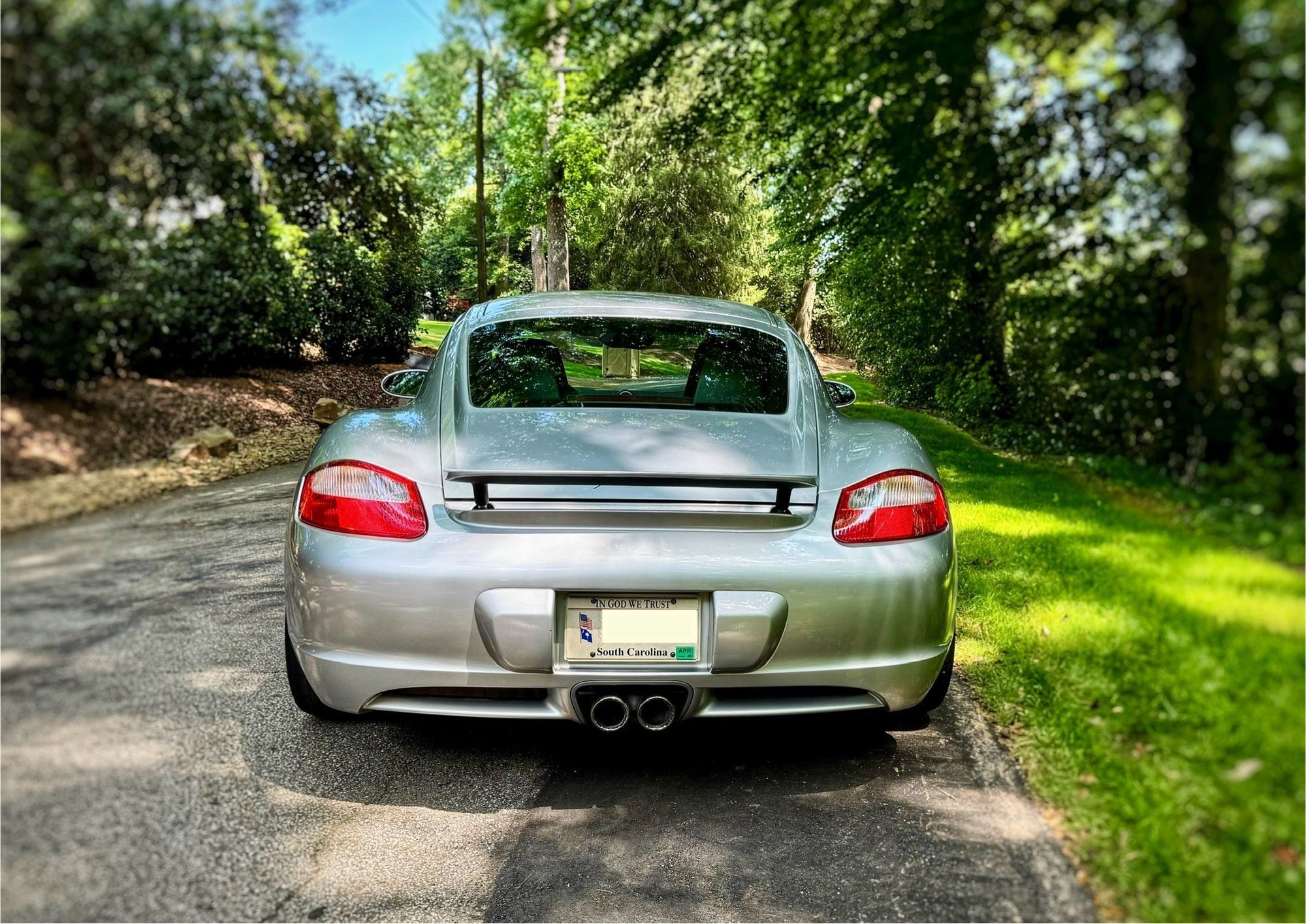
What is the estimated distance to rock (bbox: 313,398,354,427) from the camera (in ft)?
9.30

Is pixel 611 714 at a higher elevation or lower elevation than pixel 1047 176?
lower

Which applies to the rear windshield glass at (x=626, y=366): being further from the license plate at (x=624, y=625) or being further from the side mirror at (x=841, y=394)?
the license plate at (x=624, y=625)

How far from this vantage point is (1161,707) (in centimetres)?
234

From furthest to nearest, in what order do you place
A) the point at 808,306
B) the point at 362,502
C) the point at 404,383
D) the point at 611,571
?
the point at 808,306 → the point at 404,383 → the point at 362,502 → the point at 611,571

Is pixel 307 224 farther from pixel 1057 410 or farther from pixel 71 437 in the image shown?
pixel 1057 410

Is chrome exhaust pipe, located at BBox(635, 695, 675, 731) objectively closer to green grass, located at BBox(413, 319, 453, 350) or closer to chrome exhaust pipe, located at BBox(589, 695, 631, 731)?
chrome exhaust pipe, located at BBox(589, 695, 631, 731)

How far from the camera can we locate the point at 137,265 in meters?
2.03

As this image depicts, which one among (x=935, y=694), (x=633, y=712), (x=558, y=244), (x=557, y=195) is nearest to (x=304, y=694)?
(x=633, y=712)

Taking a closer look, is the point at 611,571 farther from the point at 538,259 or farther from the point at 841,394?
the point at 538,259

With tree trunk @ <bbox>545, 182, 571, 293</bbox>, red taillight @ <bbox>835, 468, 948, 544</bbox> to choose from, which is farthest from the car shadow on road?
tree trunk @ <bbox>545, 182, 571, 293</bbox>

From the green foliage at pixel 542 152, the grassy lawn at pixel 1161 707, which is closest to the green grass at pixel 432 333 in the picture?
the green foliage at pixel 542 152

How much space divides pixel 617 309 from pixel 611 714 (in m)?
1.84

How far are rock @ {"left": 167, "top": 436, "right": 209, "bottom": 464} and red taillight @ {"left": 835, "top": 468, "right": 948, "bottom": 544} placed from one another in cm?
162

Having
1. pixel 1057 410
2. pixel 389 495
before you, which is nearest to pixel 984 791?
pixel 1057 410
